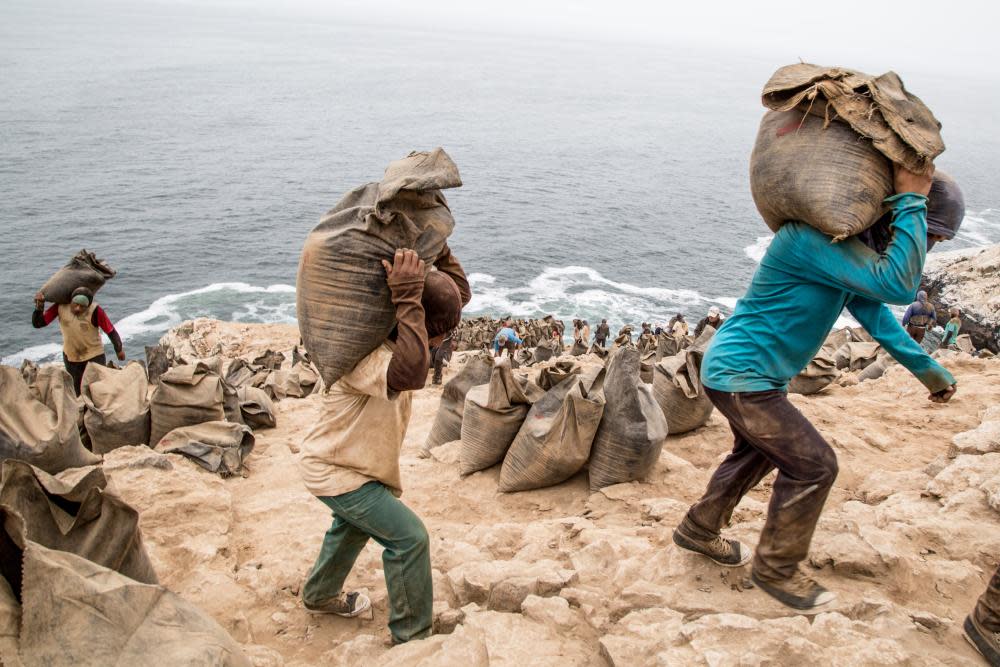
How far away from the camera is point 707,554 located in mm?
2877

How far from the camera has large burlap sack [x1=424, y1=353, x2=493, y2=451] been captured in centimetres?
534

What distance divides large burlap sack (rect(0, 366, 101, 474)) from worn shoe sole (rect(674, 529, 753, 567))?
336cm

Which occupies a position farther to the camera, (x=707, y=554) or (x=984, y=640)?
(x=707, y=554)

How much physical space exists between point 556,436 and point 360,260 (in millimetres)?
2192

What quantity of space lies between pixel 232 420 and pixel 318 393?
92.0 inches

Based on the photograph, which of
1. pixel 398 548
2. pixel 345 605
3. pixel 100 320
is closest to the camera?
pixel 398 548

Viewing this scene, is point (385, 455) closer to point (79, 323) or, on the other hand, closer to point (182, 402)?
point (182, 402)

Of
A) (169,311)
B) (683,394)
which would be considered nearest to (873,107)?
(683,394)

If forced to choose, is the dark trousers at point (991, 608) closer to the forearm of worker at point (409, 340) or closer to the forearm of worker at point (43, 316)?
the forearm of worker at point (409, 340)

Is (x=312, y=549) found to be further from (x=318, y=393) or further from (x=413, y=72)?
(x=413, y=72)

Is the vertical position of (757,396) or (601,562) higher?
(757,396)

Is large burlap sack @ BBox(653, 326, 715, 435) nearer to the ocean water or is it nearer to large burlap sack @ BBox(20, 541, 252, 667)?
large burlap sack @ BBox(20, 541, 252, 667)

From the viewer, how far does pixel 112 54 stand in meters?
91.2

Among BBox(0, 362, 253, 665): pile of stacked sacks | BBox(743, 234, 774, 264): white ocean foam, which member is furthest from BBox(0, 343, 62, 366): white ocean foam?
BBox(743, 234, 774, 264): white ocean foam
